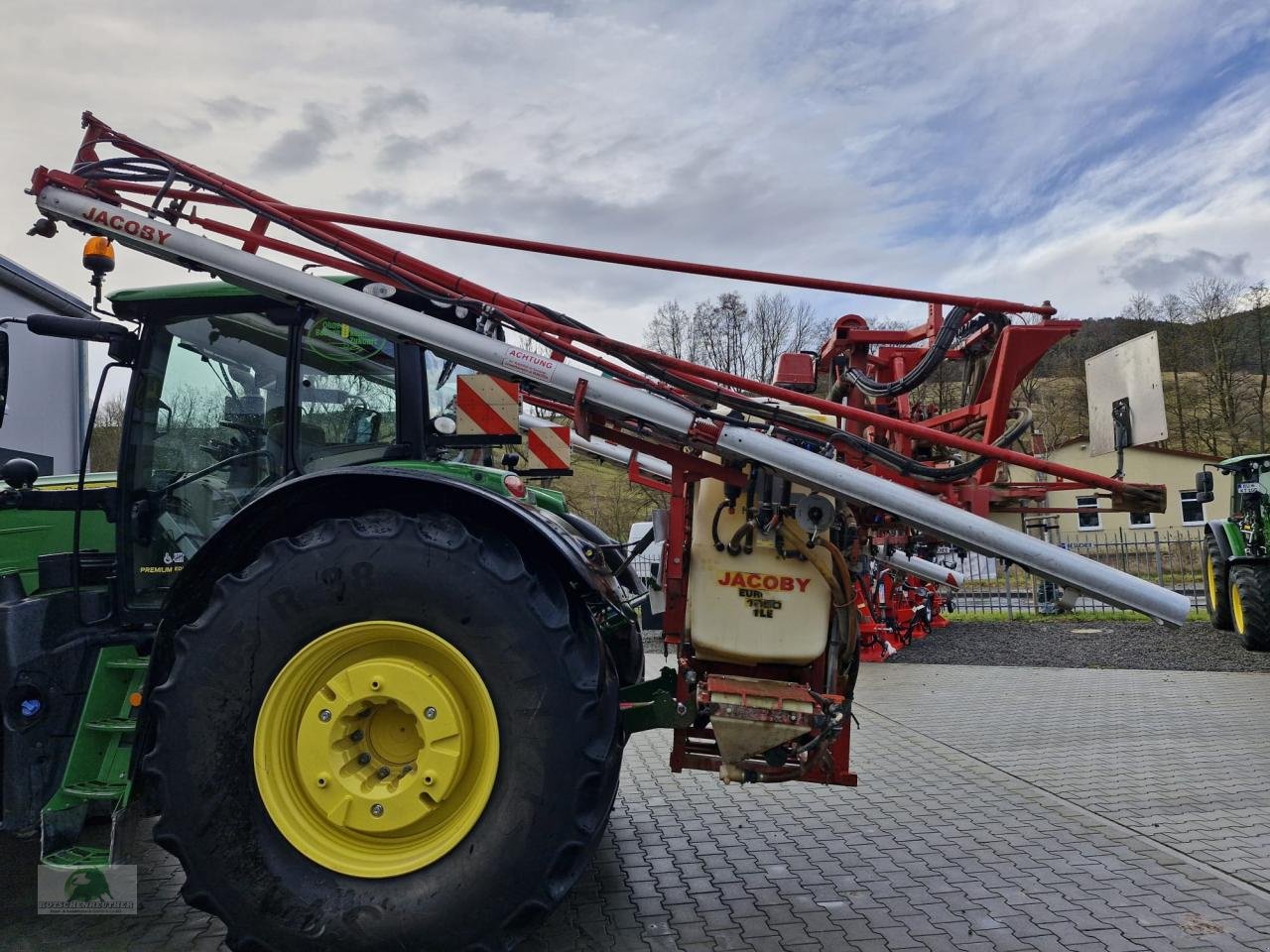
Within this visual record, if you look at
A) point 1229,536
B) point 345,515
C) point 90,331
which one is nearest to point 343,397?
point 345,515

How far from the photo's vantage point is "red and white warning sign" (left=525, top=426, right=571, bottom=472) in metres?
4.10

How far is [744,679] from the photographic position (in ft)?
10.2

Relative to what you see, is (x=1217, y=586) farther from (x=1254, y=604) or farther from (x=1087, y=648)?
(x=1087, y=648)

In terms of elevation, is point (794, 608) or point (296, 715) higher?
point (794, 608)

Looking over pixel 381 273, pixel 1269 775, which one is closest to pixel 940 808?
pixel 1269 775

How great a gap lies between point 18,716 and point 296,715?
106 cm

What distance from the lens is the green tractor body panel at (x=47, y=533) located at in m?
3.60

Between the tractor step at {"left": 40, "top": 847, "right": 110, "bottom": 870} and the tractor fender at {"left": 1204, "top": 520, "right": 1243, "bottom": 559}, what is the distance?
12.4 meters

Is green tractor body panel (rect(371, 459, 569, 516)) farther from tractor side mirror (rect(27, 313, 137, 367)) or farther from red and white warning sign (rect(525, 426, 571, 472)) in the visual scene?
tractor side mirror (rect(27, 313, 137, 367))

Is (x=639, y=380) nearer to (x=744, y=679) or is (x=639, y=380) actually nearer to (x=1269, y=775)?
(x=744, y=679)

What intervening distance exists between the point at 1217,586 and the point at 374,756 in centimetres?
1299

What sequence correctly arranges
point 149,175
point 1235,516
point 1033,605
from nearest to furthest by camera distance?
point 149,175 → point 1235,516 → point 1033,605

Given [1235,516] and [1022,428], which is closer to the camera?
[1022,428]

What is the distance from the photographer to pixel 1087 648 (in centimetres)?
1162
